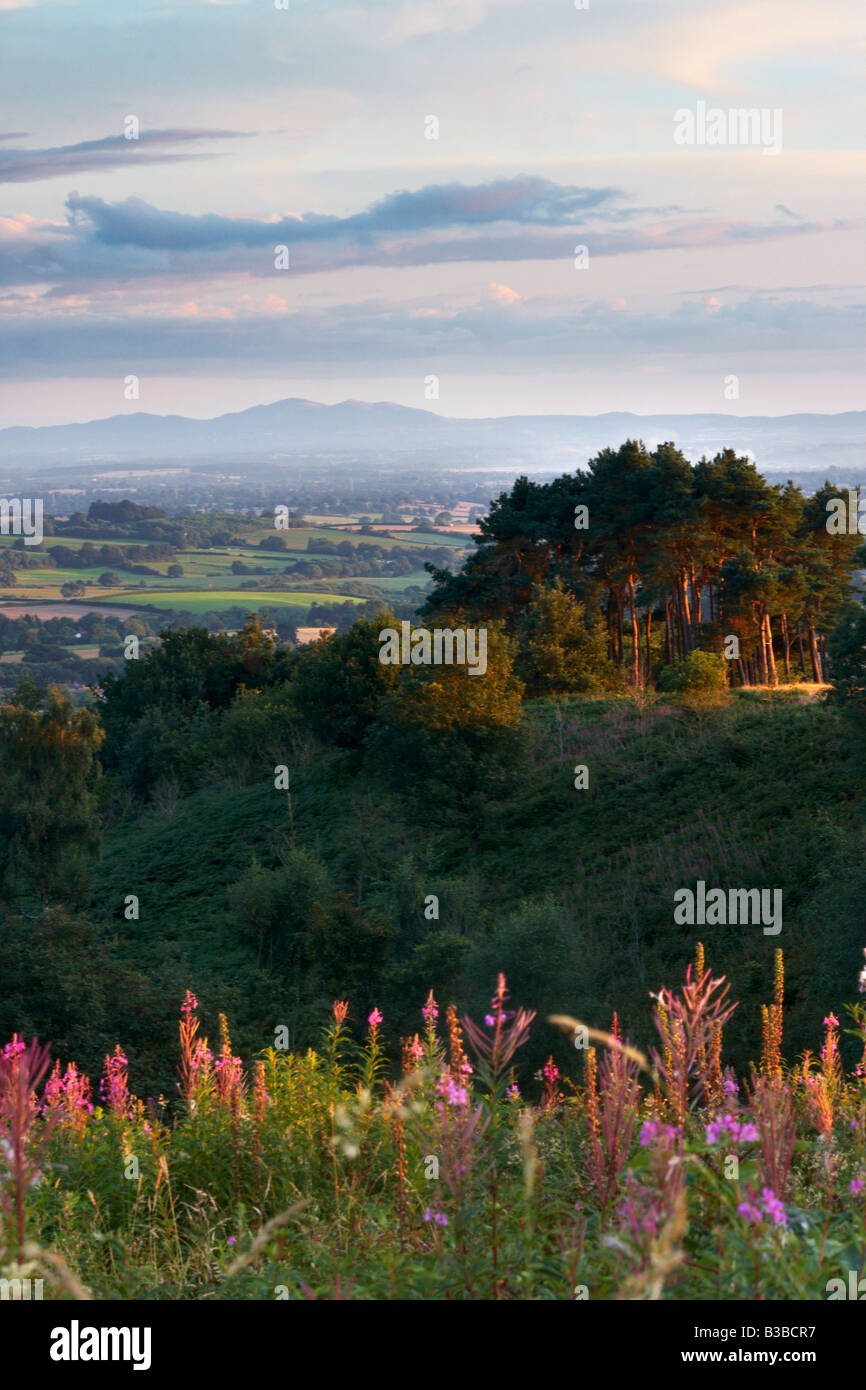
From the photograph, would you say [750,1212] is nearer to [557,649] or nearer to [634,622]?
[557,649]

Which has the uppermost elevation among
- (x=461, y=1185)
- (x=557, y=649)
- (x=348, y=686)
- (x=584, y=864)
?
(x=557, y=649)

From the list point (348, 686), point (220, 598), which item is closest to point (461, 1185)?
point (348, 686)

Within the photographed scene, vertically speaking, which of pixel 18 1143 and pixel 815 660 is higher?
pixel 815 660

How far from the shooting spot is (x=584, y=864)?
1070 inches

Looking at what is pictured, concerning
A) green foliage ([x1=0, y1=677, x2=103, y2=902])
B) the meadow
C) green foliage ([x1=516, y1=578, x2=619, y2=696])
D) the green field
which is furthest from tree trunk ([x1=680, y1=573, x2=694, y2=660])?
the green field

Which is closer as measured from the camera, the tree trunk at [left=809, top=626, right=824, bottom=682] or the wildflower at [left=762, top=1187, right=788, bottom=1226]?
the wildflower at [left=762, top=1187, right=788, bottom=1226]

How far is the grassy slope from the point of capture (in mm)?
16516

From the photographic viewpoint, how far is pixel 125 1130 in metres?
5.30

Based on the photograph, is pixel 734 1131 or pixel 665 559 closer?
pixel 734 1131

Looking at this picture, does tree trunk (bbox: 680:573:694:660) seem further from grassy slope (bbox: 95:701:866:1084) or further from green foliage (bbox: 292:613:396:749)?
green foliage (bbox: 292:613:396:749)

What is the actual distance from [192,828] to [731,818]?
22045 mm

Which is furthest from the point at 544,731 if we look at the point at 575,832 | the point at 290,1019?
the point at 290,1019

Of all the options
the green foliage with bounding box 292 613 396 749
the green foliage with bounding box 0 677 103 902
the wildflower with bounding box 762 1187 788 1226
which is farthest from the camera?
the green foliage with bounding box 292 613 396 749

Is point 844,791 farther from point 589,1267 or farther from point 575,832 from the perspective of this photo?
point 589,1267
